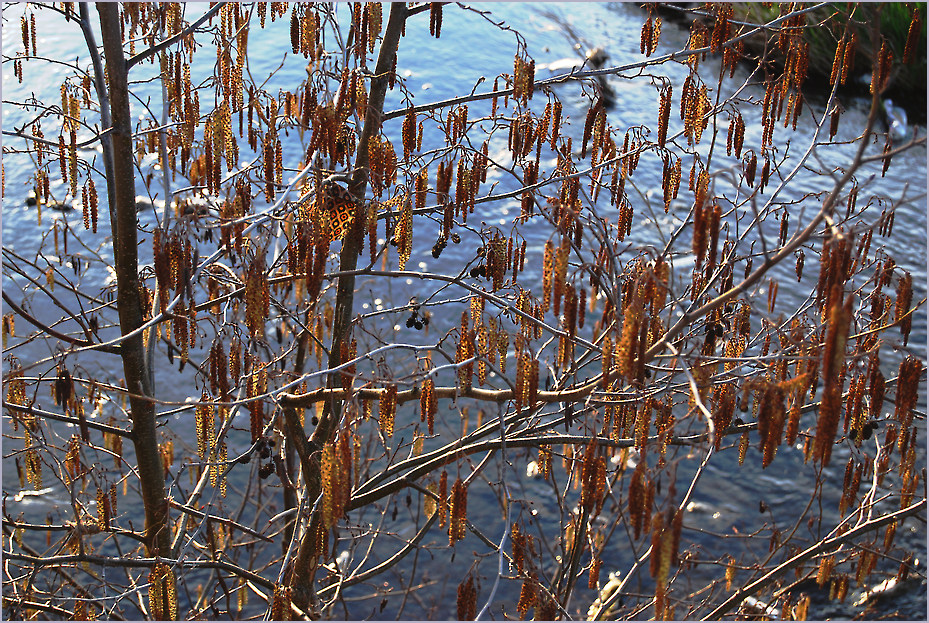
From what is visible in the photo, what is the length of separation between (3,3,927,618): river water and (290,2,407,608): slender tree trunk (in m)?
0.82

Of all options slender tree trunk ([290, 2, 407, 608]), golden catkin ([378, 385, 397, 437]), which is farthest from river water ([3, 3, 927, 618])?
golden catkin ([378, 385, 397, 437])

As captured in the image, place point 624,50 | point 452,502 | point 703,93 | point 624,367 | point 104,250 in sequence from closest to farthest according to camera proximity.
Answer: point 624,367
point 452,502
point 703,93
point 104,250
point 624,50

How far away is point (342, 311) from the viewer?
4.61 meters

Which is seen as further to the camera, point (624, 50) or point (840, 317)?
point (624, 50)

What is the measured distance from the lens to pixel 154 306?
4.42 metres

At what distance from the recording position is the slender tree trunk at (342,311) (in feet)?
13.6

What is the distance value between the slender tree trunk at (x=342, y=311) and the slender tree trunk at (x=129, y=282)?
692 millimetres

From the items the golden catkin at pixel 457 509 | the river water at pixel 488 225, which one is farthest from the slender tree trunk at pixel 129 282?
the river water at pixel 488 225

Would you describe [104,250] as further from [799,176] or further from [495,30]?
[799,176]

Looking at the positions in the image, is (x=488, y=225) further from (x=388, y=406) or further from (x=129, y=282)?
(x=388, y=406)

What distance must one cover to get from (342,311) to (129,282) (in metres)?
1.07

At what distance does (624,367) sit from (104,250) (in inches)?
304

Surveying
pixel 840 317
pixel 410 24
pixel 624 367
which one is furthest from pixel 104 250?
pixel 840 317

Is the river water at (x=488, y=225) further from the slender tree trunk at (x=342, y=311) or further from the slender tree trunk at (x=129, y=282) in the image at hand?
the slender tree trunk at (x=129, y=282)
